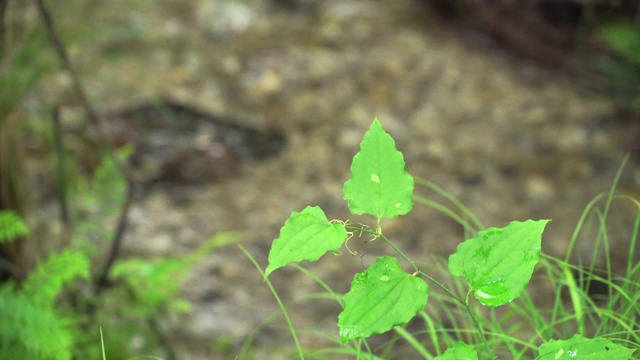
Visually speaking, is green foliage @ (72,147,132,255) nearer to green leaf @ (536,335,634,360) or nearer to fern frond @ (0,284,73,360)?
fern frond @ (0,284,73,360)

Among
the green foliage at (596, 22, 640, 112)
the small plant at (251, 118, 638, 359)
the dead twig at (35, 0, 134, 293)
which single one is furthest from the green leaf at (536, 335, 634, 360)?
the green foliage at (596, 22, 640, 112)

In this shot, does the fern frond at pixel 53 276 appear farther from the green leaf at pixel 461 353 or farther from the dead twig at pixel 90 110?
the green leaf at pixel 461 353

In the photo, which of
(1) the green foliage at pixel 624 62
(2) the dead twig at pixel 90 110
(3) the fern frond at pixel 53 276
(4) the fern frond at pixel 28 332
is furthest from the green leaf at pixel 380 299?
(1) the green foliage at pixel 624 62

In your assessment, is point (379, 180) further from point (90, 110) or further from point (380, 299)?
point (90, 110)

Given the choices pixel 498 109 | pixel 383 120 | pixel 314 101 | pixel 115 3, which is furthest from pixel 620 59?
pixel 115 3

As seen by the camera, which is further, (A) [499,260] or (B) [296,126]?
(B) [296,126]

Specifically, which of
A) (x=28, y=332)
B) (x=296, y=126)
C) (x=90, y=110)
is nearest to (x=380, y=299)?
(x=28, y=332)
